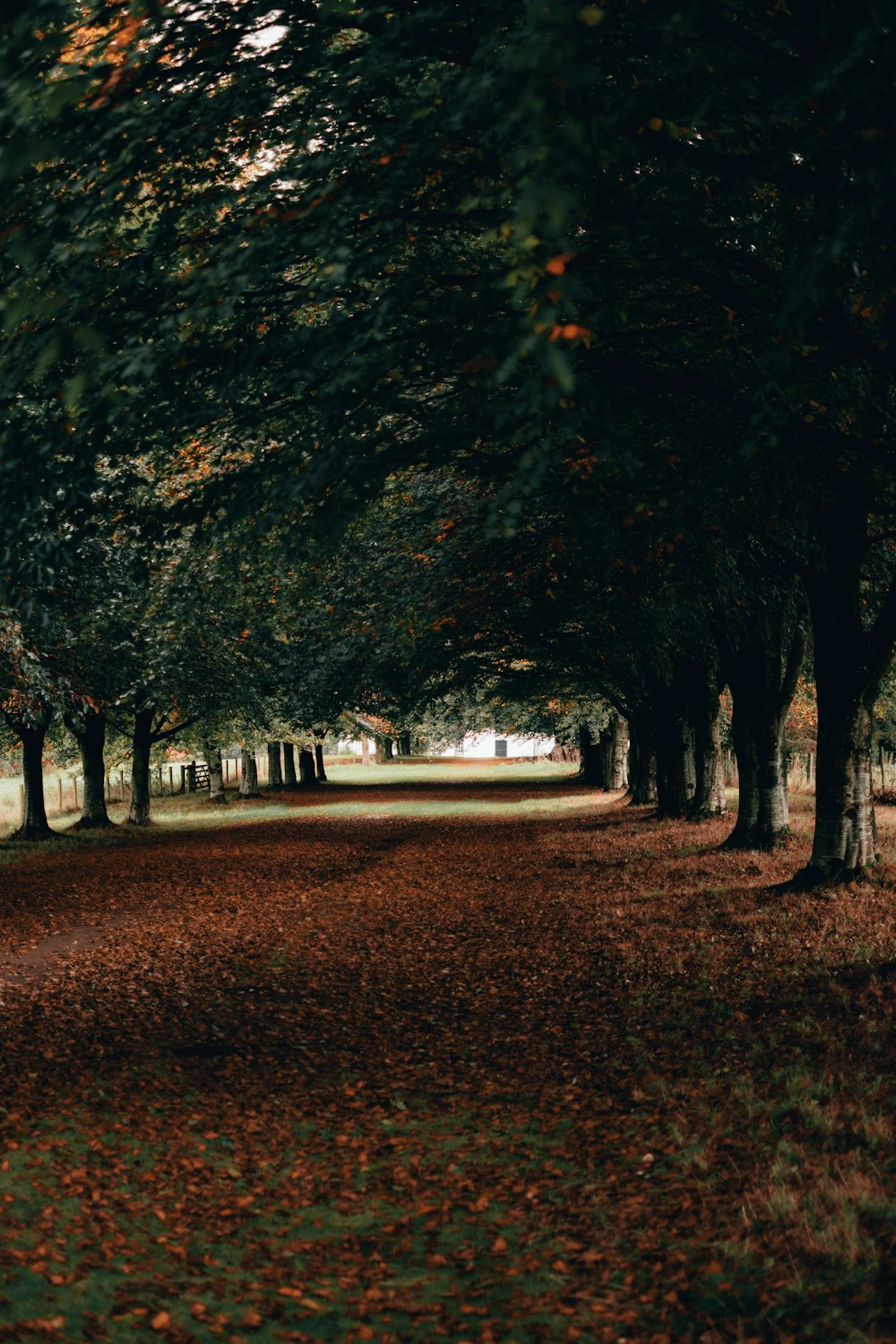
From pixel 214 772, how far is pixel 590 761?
19506mm

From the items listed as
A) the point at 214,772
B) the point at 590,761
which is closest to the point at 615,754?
the point at 590,761

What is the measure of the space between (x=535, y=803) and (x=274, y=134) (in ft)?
110

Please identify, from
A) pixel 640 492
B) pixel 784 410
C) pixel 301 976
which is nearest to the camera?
pixel 784 410

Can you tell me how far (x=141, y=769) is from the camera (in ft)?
106

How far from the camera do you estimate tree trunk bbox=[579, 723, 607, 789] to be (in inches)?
2085

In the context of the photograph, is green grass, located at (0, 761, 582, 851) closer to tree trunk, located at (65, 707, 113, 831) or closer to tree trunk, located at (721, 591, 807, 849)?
tree trunk, located at (65, 707, 113, 831)

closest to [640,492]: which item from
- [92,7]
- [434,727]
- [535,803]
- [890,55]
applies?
[890,55]

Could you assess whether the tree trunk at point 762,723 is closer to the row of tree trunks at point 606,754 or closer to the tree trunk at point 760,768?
the tree trunk at point 760,768

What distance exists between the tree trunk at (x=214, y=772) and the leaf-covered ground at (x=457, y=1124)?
2505 cm

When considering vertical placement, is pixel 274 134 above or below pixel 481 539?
above

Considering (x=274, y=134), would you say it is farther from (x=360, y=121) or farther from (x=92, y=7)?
(x=92, y=7)

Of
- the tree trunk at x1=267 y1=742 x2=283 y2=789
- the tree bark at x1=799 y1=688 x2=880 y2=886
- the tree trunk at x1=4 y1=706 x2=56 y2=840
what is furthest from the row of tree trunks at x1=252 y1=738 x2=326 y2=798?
the tree bark at x1=799 y1=688 x2=880 y2=886

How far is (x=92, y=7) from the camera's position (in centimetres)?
649

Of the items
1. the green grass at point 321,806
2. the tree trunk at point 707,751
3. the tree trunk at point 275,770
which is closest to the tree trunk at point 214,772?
the green grass at point 321,806
